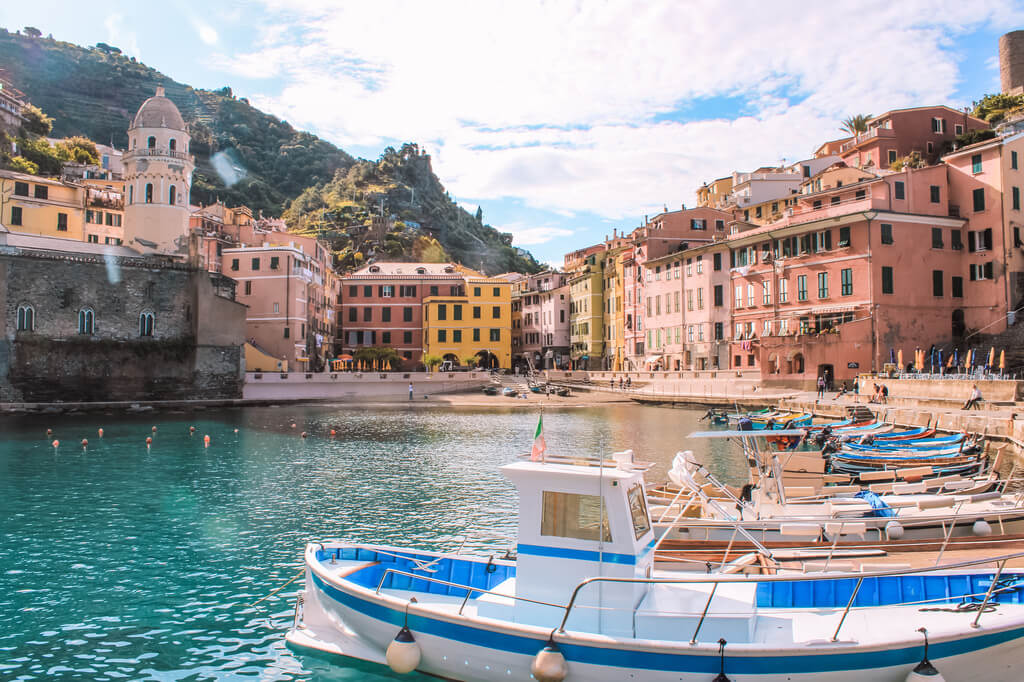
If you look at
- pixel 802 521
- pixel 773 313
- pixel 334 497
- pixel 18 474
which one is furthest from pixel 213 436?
pixel 773 313

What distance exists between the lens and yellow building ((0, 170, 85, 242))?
2589 inches

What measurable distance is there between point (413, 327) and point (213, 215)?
2843 centimetres

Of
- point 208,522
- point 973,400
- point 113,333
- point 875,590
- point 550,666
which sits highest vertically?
point 113,333

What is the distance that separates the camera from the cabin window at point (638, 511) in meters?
9.41

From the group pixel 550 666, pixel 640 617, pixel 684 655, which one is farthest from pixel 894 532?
pixel 550 666

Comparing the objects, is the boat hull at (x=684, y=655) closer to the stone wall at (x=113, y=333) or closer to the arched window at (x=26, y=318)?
the stone wall at (x=113, y=333)

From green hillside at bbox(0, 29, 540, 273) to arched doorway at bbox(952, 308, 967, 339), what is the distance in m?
85.2

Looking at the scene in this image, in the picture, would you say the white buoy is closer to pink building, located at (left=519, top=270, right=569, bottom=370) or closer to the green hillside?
pink building, located at (left=519, top=270, right=569, bottom=370)

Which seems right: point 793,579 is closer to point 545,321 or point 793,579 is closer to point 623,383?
point 623,383

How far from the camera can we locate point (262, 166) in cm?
17925

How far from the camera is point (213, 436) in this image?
40.0 metres

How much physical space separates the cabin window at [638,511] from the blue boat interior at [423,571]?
2.45 meters

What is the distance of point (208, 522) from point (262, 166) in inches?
6963

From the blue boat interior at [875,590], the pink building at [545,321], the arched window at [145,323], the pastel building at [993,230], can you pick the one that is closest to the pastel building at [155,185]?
the arched window at [145,323]
